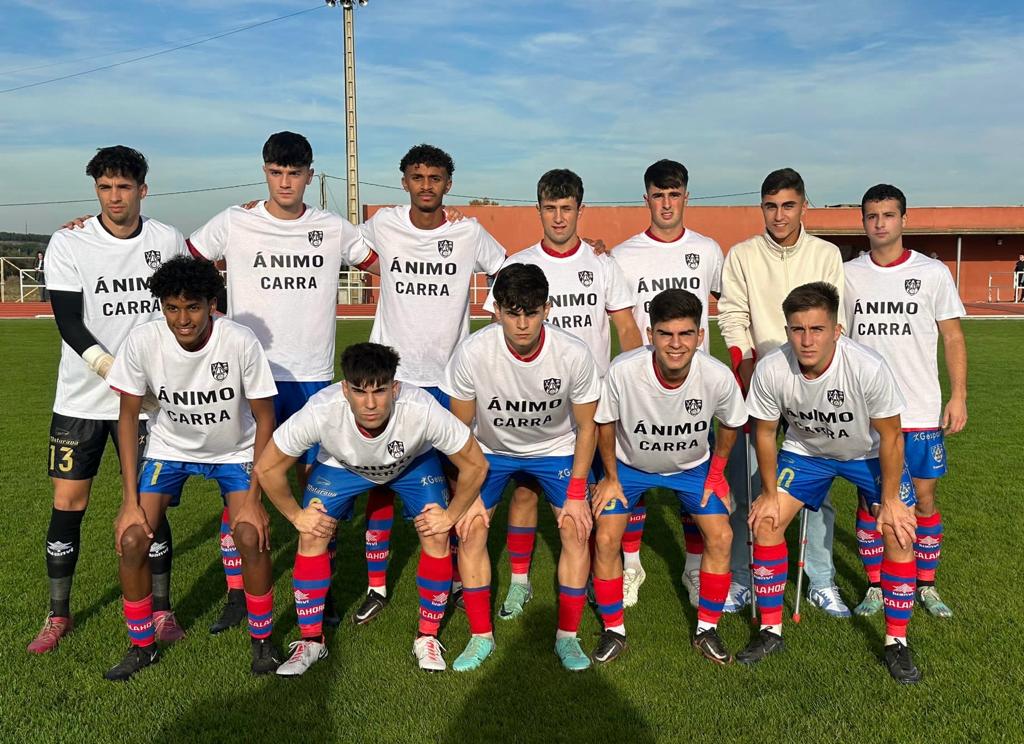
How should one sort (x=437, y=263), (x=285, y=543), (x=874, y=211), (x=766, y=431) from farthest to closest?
(x=285, y=543), (x=437, y=263), (x=874, y=211), (x=766, y=431)

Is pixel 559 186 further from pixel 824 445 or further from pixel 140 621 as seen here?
pixel 140 621

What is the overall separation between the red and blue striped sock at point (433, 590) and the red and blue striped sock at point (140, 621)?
1.33 metres

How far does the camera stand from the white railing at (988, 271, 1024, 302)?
38.9 metres

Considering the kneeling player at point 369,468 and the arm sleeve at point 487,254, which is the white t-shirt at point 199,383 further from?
the arm sleeve at point 487,254

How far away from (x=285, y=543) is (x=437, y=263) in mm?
2519

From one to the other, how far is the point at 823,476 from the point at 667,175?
1951 millimetres

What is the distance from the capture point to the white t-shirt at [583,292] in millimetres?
4711

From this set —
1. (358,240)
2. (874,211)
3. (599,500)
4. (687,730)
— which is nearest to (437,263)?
(358,240)

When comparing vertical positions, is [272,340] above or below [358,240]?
below

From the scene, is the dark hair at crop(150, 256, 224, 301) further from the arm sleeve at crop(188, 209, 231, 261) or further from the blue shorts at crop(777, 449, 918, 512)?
the blue shorts at crop(777, 449, 918, 512)

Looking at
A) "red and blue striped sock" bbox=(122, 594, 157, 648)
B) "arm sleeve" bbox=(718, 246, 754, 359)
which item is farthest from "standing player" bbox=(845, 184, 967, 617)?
"red and blue striped sock" bbox=(122, 594, 157, 648)

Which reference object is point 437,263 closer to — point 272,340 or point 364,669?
point 272,340

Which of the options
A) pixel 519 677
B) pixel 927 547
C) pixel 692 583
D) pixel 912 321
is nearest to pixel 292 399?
pixel 519 677

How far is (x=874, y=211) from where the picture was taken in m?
4.58
